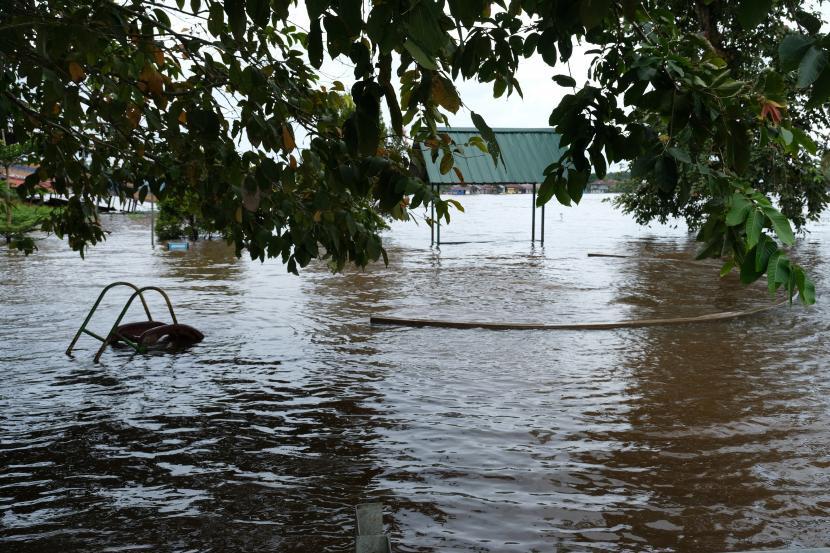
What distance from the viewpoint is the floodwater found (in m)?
5.20

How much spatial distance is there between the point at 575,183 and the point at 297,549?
9.27 feet

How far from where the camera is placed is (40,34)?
4527 mm

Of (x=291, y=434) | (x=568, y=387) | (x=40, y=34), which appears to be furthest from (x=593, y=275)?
(x=40, y=34)

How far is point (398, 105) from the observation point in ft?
9.21

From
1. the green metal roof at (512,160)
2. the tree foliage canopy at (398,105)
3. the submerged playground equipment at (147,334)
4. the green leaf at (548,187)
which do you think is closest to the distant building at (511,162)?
the green metal roof at (512,160)

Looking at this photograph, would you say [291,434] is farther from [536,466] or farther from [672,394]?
[672,394]

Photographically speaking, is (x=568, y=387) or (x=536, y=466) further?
(x=568, y=387)

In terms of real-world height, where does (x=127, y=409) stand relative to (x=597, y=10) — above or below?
below

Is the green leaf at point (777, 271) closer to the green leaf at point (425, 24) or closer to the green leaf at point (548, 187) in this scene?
the green leaf at point (548, 187)

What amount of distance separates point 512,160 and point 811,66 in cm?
2600

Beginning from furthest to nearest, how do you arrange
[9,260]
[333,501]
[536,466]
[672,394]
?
[9,260], [672,394], [536,466], [333,501]

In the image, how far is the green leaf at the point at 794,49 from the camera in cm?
195

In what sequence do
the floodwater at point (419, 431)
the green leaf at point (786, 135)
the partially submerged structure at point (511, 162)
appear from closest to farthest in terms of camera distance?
the green leaf at point (786, 135)
the floodwater at point (419, 431)
the partially submerged structure at point (511, 162)

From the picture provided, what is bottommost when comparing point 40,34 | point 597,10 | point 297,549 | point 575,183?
point 297,549
